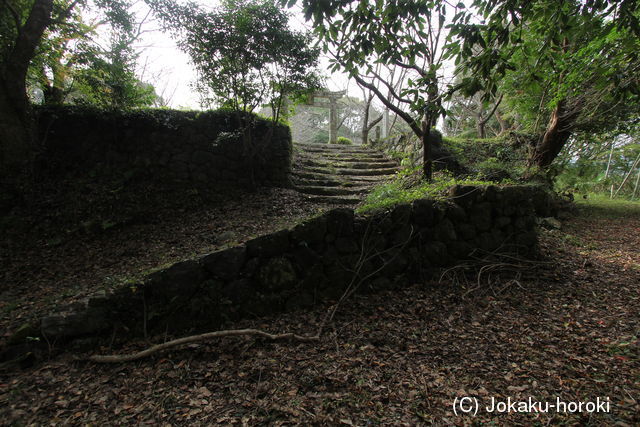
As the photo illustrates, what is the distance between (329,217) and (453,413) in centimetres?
215

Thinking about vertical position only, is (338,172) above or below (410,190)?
above

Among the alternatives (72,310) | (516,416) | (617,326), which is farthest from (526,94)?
(72,310)

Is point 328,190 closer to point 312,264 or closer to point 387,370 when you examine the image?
point 312,264

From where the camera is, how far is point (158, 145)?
5.52 metres

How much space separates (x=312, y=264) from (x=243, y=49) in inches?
154

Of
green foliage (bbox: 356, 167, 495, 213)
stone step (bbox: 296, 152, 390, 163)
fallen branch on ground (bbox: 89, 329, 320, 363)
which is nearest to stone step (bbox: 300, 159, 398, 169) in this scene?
stone step (bbox: 296, 152, 390, 163)

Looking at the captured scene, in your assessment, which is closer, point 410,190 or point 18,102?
point 410,190

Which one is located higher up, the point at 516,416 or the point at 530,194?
the point at 530,194

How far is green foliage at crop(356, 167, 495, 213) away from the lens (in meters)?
3.71

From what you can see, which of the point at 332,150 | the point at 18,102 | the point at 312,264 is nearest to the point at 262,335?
the point at 312,264

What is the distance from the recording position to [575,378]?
6.82 ft

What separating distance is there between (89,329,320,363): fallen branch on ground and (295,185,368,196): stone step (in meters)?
3.58

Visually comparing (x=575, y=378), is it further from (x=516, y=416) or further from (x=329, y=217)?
(x=329, y=217)

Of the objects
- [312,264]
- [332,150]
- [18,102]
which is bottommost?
[312,264]
